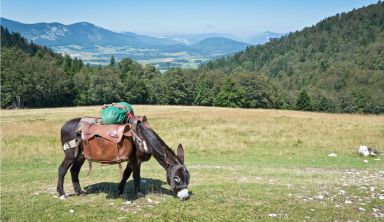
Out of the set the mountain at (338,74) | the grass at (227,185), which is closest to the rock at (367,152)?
the grass at (227,185)

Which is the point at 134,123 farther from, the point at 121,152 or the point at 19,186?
the point at 19,186

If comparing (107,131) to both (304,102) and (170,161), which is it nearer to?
(170,161)

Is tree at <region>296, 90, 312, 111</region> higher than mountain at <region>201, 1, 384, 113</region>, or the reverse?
mountain at <region>201, 1, 384, 113</region>

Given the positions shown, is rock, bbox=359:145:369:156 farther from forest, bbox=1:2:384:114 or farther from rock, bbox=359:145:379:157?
forest, bbox=1:2:384:114

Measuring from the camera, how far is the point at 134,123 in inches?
369

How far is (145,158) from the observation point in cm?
946

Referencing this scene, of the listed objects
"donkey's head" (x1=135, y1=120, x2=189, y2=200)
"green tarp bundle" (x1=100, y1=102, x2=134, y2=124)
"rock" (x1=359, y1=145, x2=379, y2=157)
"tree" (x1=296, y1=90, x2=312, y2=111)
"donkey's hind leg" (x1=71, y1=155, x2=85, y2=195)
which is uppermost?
"green tarp bundle" (x1=100, y1=102, x2=134, y2=124)

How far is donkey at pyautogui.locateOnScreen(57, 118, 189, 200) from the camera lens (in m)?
8.80

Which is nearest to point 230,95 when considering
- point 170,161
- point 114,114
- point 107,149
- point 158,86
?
point 158,86

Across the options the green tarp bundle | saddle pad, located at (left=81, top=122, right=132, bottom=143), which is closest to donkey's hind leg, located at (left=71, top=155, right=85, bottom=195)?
saddle pad, located at (left=81, top=122, right=132, bottom=143)

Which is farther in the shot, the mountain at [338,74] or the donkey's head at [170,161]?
the mountain at [338,74]

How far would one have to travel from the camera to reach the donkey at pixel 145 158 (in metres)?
8.80

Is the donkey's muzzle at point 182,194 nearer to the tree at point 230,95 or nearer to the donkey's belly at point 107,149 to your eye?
the donkey's belly at point 107,149

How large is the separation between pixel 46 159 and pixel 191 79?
92.8 meters
